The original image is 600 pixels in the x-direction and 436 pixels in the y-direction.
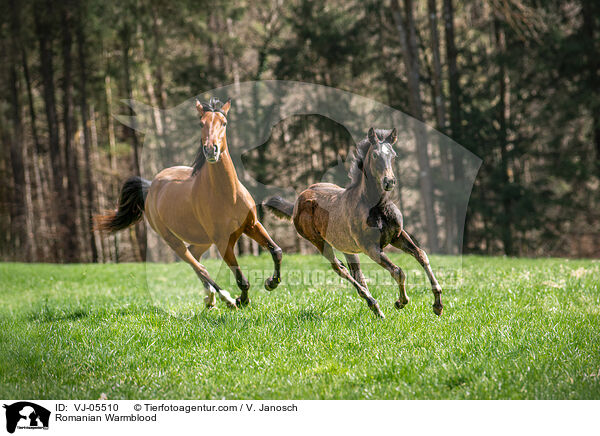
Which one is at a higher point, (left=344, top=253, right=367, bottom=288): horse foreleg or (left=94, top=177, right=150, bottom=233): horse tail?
(left=94, top=177, right=150, bottom=233): horse tail

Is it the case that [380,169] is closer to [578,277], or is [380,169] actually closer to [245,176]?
[245,176]

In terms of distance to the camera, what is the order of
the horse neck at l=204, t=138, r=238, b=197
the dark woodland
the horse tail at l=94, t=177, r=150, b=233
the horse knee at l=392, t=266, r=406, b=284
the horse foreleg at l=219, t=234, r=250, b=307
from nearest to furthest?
the horse knee at l=392, t=266, r=406, b=284, the horse neck at l=204, t=138, r=238, b=197, the horse foreleg at l=219, t=234, r=250, b=307, the horse tail at l=94, t=177, r=150, b=233, the dark woodland

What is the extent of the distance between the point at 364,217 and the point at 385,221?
0.19 m

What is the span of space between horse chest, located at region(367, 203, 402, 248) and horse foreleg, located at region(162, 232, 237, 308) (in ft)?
6.20

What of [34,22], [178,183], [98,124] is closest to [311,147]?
[178,183]

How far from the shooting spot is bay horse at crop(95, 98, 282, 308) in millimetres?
4989

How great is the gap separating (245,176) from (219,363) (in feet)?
7.51

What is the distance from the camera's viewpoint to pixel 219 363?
4715 millimetres

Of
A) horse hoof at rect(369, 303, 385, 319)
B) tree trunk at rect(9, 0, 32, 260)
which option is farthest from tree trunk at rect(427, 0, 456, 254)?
tree trunk at rect(9, 0, 32, 260)

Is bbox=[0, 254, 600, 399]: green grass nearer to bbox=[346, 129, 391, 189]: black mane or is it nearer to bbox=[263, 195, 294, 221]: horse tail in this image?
bbox=[263, 195, 294, 221]: horse tail

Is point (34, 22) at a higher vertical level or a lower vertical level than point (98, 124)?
higher

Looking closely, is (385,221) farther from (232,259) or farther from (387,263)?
(232,259)
